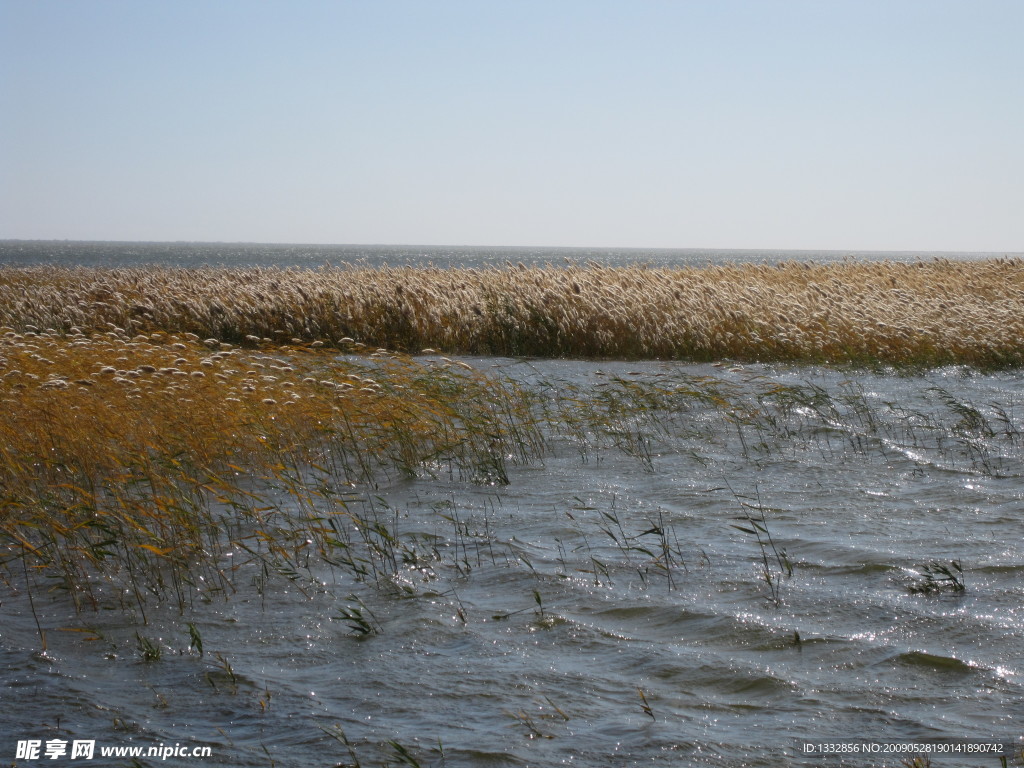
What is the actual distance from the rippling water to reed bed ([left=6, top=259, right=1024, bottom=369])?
8.91 m

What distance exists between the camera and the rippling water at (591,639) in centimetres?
416

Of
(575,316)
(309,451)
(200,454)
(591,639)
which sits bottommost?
(591,639)

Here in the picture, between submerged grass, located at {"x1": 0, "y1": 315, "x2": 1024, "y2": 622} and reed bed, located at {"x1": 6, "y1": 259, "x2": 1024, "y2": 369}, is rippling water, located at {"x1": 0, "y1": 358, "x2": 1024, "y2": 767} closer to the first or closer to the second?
submerged grass, located at {"x1": 0, "y1": 315, "x2": 1024, "y2": 622}

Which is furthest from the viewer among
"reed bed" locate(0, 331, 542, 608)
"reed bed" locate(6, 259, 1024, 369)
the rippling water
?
"reed bed" locate(6, 259, 1024, 369)

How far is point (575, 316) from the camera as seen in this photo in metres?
19.0

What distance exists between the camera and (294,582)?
6.25m

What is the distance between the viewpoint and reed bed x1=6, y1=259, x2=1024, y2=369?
17.7 m

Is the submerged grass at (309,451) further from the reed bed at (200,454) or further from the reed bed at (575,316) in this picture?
the reed bed at (575,316)

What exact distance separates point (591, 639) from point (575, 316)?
14.0m

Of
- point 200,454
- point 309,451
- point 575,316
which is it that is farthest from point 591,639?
point 575,316

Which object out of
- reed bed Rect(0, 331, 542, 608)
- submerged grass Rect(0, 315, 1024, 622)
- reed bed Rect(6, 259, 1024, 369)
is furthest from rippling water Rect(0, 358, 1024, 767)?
reed bed Rect(6, 259, 1024, 369)

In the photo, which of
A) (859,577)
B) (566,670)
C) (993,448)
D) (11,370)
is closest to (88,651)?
(566,670)

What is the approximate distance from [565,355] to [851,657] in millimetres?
14371

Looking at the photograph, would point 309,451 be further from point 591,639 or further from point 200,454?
point 591,639
